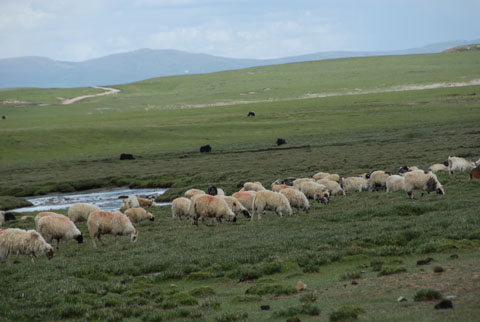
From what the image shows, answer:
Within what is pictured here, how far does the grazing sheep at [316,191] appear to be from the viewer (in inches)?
1027

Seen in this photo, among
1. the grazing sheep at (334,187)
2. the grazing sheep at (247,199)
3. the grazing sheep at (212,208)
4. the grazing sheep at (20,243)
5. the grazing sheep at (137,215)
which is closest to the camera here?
the grazing sheep at (20,243)

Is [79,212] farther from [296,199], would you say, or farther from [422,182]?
[422,182]

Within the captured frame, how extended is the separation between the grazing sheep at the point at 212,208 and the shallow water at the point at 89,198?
1362cm

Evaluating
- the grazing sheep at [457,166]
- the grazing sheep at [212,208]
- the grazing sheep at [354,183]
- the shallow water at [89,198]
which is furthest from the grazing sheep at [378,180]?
the shallow water at [89,198]

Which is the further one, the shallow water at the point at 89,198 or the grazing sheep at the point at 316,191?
the shallow water at the point at 89,198

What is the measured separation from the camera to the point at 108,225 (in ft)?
65.6

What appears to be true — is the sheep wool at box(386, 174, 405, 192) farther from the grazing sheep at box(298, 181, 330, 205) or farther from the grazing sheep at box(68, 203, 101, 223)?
the grazing sheep at box(68, 203, 101, 223)

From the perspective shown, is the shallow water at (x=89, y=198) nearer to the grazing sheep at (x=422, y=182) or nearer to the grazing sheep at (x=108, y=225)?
the grazing sheep at (x=108, y=225)

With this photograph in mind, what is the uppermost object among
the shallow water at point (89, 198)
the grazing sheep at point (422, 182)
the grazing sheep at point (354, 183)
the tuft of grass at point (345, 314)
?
the tuft of grass at point (345, 314)

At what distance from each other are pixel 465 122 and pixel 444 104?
25838 millimetres

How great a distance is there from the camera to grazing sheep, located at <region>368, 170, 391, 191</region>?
2869cm

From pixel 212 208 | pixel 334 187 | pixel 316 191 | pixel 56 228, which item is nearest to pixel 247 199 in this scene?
pixel 212 208

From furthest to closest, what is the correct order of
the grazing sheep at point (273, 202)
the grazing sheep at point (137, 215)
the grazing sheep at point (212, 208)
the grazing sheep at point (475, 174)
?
the grazing sheep at point (475, 174) → the grazing sheep at point (137, 215) → the grazing sheep at point (273, 202) → the grazing sheep at point (212, 208)

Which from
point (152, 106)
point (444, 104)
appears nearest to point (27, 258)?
point (444, 104)
